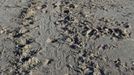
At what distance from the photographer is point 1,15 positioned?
5.21m

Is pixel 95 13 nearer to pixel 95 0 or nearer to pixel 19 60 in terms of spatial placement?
pixel 95 0

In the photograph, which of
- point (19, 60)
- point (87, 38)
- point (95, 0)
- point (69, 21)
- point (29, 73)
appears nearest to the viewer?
point (29, 73)

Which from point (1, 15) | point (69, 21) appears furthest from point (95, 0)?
point (1, 15)

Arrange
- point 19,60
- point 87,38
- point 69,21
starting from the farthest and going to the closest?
point 69,21 < point 87,38 < point 19,60

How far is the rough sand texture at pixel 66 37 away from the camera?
3.96m

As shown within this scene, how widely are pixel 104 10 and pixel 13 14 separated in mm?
1609

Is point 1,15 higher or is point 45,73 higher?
point 1,15

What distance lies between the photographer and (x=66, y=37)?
14.9 ft

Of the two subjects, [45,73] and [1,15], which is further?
[1,15]

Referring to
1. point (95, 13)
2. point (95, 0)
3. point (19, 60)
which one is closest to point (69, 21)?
point (95, 13)

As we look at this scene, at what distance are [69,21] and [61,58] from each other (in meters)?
1.03

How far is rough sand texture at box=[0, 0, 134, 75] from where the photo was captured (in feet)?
13.0

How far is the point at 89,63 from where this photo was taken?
4000 mm

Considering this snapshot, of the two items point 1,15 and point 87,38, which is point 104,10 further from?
point 1,15
